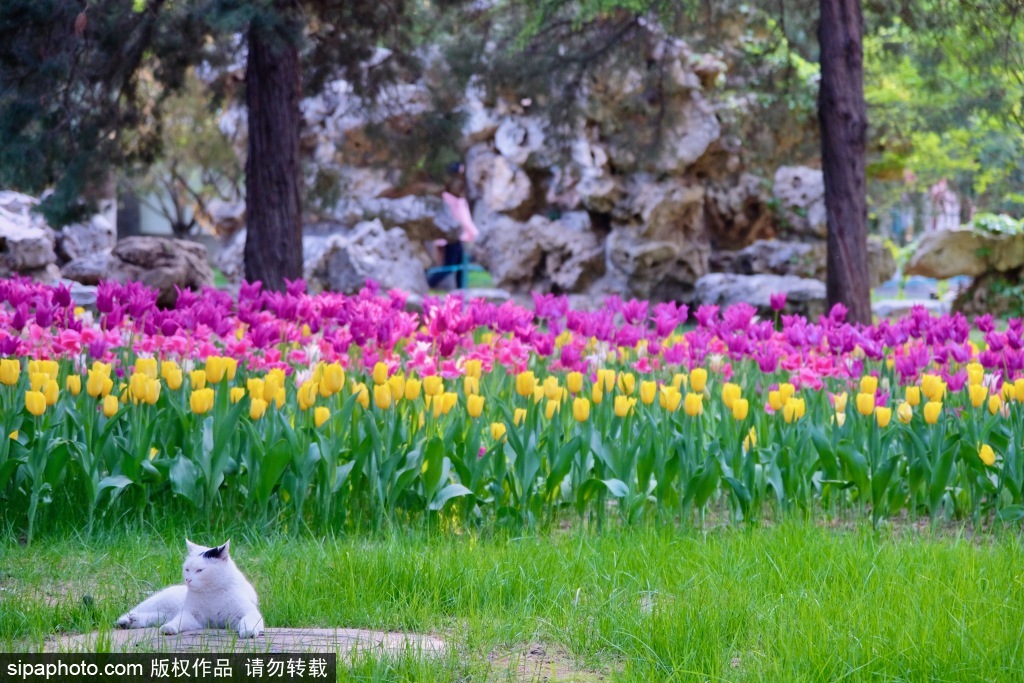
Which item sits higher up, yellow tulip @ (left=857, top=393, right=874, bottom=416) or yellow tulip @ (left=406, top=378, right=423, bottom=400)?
yellow tulip @ (left=406, top=378, right=423, bottom=400)

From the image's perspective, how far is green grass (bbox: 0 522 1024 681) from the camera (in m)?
2.59

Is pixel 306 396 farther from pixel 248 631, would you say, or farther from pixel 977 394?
pixel 977 394

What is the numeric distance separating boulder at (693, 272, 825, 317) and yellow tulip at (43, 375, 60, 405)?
1062cm

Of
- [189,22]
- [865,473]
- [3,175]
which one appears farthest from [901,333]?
[3,175]

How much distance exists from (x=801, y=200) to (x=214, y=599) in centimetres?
1546

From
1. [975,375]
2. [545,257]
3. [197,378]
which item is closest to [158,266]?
[545,257]

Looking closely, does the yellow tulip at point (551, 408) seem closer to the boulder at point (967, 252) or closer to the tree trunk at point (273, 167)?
the tree trunk at point (273, 167)

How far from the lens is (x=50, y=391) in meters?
3.96

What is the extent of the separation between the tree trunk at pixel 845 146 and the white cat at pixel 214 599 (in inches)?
295

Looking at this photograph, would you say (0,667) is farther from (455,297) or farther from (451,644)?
(455,297)

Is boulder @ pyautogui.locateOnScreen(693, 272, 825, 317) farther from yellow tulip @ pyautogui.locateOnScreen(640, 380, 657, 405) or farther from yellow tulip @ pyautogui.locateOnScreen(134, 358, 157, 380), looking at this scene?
yellow tulip @ pyautogui.locateOnScreen(134, 358, 157, 380)

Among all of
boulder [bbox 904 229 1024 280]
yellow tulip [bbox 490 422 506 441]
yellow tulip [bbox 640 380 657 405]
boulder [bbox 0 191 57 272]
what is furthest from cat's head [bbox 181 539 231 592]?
boulder [bbox 904 229 1024 280]

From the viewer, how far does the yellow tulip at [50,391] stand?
3936 mm

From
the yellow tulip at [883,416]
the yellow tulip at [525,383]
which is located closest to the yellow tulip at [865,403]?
the yellow tulip at [883,416]
